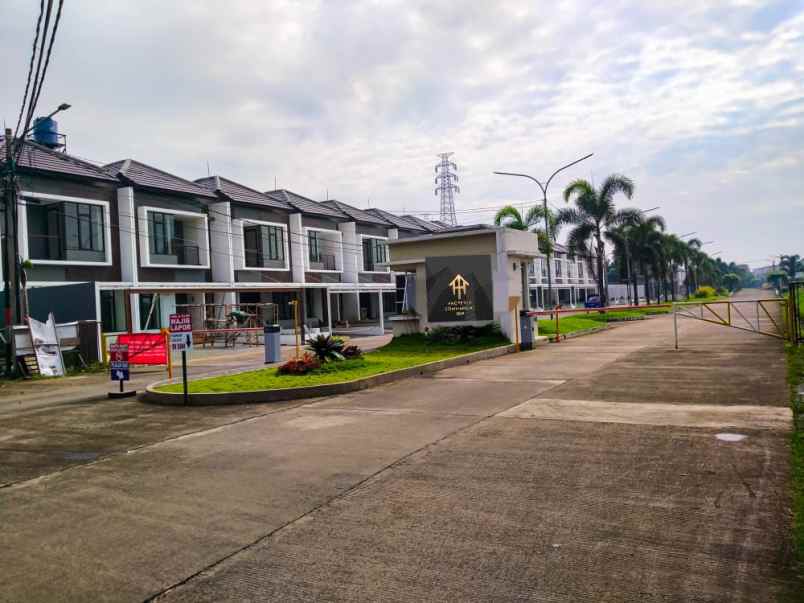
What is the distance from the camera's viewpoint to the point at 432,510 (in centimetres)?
557

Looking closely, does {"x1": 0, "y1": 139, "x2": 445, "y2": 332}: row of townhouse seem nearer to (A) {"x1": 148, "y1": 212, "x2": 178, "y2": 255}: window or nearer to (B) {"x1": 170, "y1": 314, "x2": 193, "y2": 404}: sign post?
(A) {"x1": 148, "y1": 212, "x2": 178, "y2": 255}: window

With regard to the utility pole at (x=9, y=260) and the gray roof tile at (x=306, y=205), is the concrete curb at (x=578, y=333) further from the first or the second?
the gray roof tile at (x=306, y=205)

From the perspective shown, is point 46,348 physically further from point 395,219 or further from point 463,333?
point 395,219

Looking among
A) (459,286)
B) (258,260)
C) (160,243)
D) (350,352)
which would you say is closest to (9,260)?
(350,352)

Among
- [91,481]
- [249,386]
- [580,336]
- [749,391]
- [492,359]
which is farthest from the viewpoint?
[580,336]

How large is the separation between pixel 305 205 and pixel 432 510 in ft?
131

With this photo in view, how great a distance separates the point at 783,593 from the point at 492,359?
1474 cm

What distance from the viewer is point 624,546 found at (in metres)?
4.63

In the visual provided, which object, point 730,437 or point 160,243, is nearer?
point 730,437

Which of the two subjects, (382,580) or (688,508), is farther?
(688,508)

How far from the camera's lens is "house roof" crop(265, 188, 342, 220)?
140 feet

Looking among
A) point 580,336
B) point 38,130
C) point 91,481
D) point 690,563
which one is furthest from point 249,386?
point 38,130

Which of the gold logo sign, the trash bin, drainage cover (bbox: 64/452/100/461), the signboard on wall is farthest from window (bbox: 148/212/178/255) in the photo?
drainage cover (bbox: 64/452/100/461)

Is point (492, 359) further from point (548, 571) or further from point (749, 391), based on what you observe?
point (548, 571)
